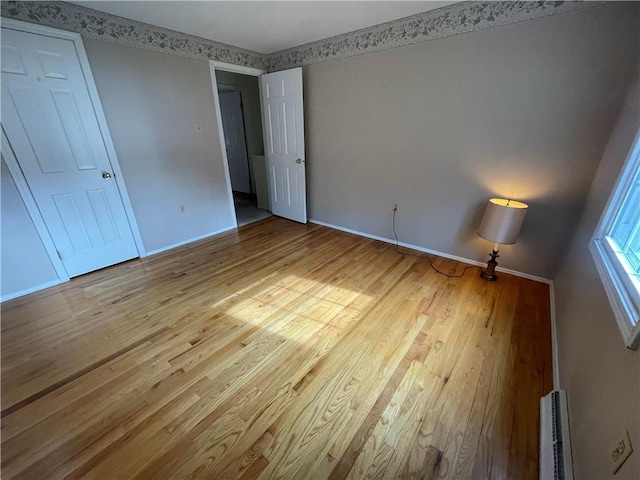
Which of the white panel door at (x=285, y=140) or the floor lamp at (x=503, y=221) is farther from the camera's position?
the white panel door at (x=285, y=140)

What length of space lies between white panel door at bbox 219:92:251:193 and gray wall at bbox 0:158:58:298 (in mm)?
3310

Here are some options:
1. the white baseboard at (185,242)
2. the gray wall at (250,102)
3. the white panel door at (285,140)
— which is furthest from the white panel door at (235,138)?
the white baseboard at (185,242)

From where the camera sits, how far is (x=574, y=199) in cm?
209

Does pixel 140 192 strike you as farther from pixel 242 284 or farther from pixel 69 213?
pixel 242 284

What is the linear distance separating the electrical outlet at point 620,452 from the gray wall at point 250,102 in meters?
5.40

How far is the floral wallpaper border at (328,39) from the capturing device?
1925 mm

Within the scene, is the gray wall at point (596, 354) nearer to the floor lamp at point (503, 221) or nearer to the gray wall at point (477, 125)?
the gray wall at point (477, 125)

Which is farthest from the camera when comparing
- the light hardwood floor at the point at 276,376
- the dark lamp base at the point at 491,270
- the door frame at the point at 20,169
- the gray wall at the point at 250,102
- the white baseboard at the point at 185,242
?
the gray wall at the point at 250,102

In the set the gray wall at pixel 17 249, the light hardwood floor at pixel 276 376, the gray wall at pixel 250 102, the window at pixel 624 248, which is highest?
the gray wall at pixel 250 102

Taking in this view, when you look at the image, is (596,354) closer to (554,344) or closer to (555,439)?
(555,439)

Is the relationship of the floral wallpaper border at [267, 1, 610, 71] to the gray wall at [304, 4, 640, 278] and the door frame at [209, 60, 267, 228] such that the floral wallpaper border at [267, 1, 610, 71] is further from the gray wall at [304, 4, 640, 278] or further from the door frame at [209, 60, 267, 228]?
the door frame at [209, 60, 267, 228]

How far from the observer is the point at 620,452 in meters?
0.76

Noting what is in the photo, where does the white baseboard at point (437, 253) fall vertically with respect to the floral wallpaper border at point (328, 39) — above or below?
Answer: below

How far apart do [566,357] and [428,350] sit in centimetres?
70
